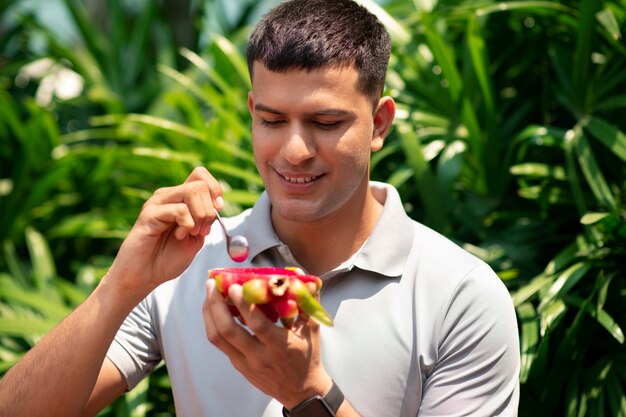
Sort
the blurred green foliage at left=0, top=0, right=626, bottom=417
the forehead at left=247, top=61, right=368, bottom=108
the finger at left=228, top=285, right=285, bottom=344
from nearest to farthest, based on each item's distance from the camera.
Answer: the finger at left=228, top=285, right=285, bottom=344
the forehead at left=247, top=61, right=368, bottom=108
the blurred green foliage at left=0, top=0, right=626, bottom=417

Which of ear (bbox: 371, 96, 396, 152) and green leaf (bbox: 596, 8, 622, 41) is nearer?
ear (bbox: 371, 96, 396, 152)

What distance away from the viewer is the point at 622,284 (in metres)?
2.90

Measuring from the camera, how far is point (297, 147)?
2.13 meters

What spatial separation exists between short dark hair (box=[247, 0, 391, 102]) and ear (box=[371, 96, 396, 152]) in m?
0.03

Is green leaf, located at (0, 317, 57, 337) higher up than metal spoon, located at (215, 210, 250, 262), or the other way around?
metal spoon, located at (215, 210, 250, 262)

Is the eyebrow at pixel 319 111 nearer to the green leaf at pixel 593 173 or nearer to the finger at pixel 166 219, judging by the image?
the finger at pixel 166 219

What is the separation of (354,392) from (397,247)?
361mm

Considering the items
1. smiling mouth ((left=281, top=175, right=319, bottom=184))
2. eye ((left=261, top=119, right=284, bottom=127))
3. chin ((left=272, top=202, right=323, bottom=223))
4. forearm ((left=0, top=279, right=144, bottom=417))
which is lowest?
forearm ((left=0, top=279, right=144, bottom=417))

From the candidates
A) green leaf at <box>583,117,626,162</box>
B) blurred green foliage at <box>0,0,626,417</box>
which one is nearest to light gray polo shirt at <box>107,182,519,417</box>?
blurred green foliage at <box>0,0,626,417</box>

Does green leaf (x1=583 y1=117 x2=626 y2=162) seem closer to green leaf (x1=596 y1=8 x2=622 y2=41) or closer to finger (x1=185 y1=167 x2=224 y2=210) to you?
green leaf (x1=596 y1=8 x2=622 y2=41)

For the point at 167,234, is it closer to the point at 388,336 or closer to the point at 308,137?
the point at 308,137

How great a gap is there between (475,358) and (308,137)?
0.62 m

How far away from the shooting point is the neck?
7.69 ft

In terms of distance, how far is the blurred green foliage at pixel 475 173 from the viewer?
9.44 feet
